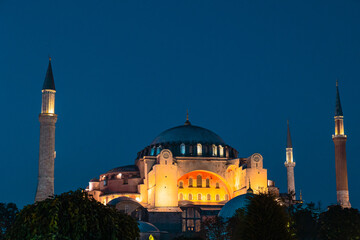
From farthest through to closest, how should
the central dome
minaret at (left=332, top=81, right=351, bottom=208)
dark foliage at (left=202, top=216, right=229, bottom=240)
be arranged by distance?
the central dome
minaret at (left=332, top=81, right=351, bottom=208)
dark foliage at (left=202, top=216, right=229, bottom=240)

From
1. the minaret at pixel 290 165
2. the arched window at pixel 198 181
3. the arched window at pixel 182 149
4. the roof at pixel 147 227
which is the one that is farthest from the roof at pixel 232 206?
the minaret at pixel 290 165

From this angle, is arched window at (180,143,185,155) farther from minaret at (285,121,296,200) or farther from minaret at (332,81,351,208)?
minaret at (332,81,351,208)

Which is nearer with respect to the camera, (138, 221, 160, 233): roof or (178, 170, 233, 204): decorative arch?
(138, 221, 160, 233): roof

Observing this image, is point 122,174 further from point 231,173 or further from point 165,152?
point 231,173

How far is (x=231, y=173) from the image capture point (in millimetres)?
64625

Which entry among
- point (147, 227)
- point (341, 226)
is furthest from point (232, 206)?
point (341, 226)

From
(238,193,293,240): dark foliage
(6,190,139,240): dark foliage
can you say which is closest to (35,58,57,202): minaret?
(238,193,293,240): dark foliage

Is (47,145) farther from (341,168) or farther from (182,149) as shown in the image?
(341,168)

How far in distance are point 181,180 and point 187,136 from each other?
4997 millimetres

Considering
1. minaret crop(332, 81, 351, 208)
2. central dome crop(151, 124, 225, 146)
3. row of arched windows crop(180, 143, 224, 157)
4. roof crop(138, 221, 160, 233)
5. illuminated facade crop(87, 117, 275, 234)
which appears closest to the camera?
roof crop(138, 221, 160, 233)

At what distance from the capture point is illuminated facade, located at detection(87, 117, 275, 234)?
59.0 meters

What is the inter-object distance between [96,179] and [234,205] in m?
16.0

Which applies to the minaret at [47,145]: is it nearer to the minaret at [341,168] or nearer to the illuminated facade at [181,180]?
the illuminated facade at [181,180]

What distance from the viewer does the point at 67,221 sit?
18.6 metres
